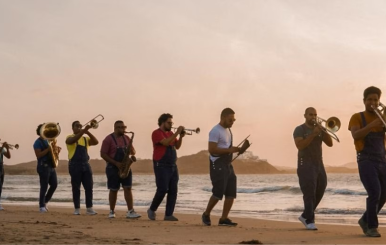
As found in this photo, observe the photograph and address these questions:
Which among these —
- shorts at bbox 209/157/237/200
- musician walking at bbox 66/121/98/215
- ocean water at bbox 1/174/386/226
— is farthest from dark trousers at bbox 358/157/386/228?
musician walking at bbox 66/121/98/215

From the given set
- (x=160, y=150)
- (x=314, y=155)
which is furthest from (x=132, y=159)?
(x=314, y=155)

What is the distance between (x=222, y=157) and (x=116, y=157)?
95.6 inches

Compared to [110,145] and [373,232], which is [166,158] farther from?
[373,232]

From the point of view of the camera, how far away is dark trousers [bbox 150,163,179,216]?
36.3 ft

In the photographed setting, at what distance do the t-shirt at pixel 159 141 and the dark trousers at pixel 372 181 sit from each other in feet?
12.3

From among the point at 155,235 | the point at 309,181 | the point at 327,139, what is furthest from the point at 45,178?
the point at 327,139

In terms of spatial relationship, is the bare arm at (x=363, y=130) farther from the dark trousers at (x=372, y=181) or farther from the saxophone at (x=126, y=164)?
the saxophone at (x=126, y=164)

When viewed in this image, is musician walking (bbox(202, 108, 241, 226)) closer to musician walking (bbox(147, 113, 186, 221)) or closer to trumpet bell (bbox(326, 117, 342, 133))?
musician walking (bbox(147, 113, 186, 221))

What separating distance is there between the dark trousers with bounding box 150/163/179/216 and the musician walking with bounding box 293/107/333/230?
2.48 metres

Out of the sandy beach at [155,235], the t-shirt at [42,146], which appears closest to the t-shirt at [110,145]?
the sandy beach at [155,235]

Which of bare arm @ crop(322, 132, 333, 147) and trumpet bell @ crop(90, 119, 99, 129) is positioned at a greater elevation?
trumpet bell @ crop(90, 119, 99, 129)

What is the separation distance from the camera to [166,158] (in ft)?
36.4

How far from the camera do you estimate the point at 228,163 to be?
1013 cm

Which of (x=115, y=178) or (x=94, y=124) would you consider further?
(x=94, y=124)
